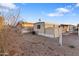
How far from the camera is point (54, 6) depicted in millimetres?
1832

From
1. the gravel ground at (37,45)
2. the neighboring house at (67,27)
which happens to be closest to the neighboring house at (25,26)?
the gravel ground at (37,45)

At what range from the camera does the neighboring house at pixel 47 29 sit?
6.05ft

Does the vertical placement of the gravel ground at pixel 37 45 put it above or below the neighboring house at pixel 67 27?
below

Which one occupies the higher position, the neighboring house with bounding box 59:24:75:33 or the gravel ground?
the neighboring house with bounding box 59:24:75:33

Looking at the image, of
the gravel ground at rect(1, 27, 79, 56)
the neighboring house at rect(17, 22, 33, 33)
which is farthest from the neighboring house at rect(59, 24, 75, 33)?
the neighboring house at rect(17, 22, 33, 33)

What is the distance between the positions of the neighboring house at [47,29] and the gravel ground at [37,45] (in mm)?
58

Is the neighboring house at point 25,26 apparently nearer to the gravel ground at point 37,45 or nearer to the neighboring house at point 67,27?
the gravel ground at point 37,45

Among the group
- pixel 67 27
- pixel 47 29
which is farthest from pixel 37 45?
pixel 67 27

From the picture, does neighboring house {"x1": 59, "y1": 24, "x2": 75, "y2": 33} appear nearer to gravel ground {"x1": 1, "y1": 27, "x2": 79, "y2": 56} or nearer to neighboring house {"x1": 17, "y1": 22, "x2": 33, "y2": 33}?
gravel ground {"x1": 1, "y1": 27, "x2": 79, "y2": 56}

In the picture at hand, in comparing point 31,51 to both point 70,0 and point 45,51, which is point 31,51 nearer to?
→ point 45,51

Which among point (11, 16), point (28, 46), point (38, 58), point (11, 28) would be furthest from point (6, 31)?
point (38, 58)

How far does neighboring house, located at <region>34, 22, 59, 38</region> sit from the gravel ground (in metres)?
0.06

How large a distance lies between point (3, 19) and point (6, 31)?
0.55 ft

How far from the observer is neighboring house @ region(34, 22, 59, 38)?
184cm
